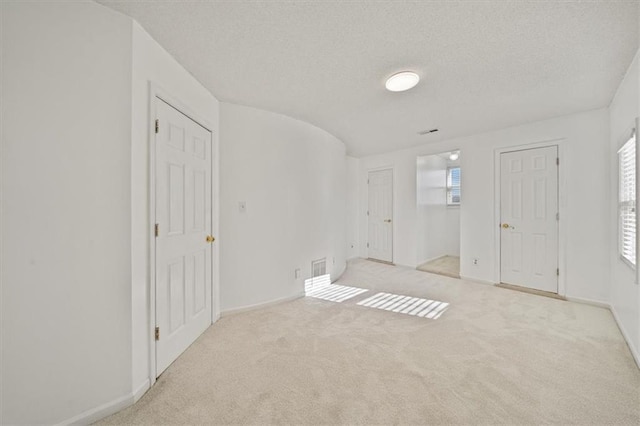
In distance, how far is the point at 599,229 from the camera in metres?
3.21

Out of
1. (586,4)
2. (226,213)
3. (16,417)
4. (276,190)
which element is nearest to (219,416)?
(16,417)

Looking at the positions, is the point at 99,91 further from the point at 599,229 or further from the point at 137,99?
the point at 599,229

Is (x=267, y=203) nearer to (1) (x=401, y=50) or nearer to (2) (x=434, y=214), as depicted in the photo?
(1) (x=401, y=50)

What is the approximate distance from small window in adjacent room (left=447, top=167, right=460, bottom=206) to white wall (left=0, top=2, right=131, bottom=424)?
21.6 ft

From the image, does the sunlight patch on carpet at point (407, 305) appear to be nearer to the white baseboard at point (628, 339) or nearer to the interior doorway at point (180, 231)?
the white baseboard at point (628, 339)

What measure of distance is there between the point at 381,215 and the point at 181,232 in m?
4.42

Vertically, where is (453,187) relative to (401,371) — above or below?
above

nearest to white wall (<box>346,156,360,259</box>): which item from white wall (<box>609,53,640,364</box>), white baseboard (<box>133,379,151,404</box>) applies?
white wall (<box>609,53,640,364</box>)

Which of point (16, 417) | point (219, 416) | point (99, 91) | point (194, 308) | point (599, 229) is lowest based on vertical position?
point (219, 416)

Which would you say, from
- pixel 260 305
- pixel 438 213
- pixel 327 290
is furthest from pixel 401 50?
pixel 438 213

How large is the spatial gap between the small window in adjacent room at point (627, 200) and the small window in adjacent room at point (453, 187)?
3.68 m

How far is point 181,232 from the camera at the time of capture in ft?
7.20

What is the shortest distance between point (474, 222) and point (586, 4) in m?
3.25

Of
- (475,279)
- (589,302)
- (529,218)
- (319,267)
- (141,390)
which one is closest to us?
(141,390)
